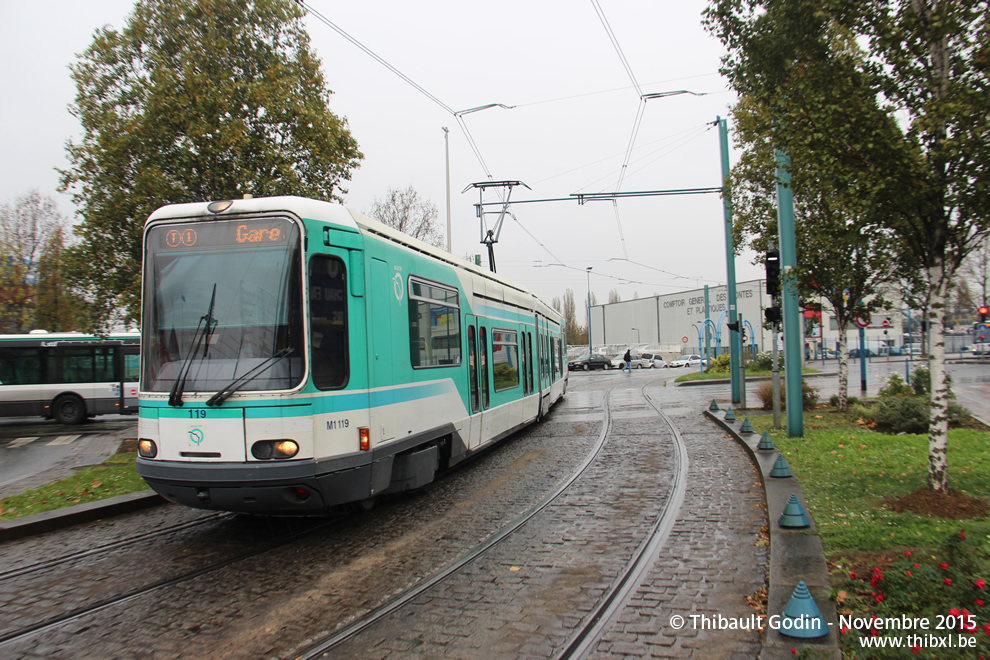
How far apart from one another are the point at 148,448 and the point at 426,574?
2.83 m

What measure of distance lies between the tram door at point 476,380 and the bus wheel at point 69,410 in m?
18.4

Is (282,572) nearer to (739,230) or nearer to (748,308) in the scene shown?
(739,230)

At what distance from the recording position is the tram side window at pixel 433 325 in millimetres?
7598

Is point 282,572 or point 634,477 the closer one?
point 282,572

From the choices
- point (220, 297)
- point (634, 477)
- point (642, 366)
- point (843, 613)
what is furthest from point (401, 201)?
point (642, 366)

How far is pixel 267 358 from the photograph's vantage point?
5.68m

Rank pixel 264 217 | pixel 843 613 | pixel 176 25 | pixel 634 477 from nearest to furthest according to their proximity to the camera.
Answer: pixel 843 613 → pixel 264 217 → pixel 634 477 → pixel 176 25

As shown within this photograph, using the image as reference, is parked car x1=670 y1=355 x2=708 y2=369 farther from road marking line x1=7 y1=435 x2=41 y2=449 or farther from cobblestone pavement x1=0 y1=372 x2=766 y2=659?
cobblestone pavement x1=0 y1=372 x2=766 y2=659

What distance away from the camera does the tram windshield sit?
18.7 feet

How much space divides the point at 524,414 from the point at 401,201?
15.2 m

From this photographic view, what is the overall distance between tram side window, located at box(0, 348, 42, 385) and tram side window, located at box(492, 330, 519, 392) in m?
17.9

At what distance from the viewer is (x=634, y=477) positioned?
928 cm

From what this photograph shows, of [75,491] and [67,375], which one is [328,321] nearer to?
[75,491]

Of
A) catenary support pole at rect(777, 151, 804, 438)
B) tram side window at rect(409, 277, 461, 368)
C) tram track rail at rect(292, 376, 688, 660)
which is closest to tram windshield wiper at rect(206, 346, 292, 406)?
tram side window at rect(409, 277, 461, 368)
